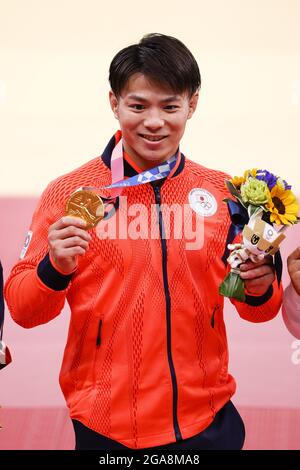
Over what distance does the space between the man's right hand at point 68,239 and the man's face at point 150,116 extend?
0.30m

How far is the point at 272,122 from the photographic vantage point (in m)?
4.43

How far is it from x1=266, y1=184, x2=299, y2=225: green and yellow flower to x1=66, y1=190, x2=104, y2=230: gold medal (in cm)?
41

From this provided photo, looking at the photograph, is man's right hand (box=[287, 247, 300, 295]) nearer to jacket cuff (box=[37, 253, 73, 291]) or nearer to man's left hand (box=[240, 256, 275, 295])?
man's left hand (box=[240, 256, 275, 295])

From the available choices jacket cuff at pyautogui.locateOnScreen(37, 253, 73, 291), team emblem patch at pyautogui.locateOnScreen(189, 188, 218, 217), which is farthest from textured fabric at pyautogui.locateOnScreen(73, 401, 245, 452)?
team emblem patch at pyautogui.locateOnScreen(189, 188, 218, 217)

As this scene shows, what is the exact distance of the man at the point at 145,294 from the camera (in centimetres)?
236

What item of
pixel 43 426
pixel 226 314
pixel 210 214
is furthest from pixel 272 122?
pixel 210 214

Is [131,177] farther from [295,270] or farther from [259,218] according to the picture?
[295,270]

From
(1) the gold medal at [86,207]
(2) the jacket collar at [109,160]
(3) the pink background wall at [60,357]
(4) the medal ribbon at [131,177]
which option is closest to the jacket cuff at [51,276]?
(1) the gold medal at [86,207]

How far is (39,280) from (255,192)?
561 millimetres

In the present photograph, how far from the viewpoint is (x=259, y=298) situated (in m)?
2.38

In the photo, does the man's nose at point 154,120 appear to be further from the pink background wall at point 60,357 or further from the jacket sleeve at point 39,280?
the pink background wall at point 60,357

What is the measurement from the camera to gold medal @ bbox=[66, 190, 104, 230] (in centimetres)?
227

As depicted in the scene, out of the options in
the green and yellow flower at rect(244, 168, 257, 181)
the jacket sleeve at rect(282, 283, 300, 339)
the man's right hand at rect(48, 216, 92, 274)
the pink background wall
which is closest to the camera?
the man's right hand at rect(48, 216, 92, 274)
